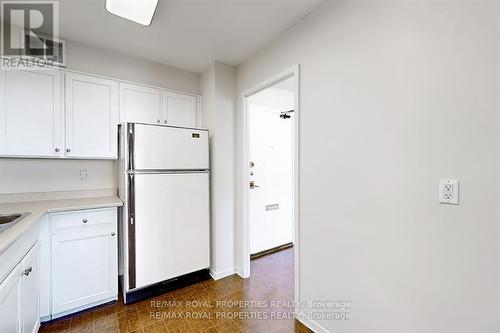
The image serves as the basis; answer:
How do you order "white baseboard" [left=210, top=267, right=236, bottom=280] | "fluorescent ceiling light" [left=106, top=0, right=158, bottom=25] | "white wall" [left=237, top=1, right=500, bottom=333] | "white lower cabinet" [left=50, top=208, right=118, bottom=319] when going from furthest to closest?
"white baseboard" [left=210, top=267, right=236, bottom=280] < "white lower cabinet" [left=50, top=208, right=118, bottom=319] < "fluorescent ceiling light" [left=106, top=0, right=158, bottom=25] < "white wall" [left=237, top=1, right=500, bottom=333]

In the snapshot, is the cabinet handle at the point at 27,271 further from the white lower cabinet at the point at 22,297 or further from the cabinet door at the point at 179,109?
the cabinet door at the point at 179,109

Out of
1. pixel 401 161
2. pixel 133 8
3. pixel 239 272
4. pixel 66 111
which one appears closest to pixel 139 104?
pixel 66 111

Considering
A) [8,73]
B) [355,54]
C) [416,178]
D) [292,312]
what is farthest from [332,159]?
[8,73]

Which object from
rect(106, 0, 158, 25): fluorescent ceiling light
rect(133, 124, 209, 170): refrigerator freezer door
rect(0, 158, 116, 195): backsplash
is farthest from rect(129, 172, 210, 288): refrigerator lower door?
rect(106, 0, 158, 25): fluorescent ceiling light

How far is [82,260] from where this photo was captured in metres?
1.92

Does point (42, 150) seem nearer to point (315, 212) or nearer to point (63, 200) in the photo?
point (63, 200)

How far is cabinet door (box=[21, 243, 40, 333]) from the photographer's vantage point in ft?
4.52

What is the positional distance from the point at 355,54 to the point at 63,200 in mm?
2794

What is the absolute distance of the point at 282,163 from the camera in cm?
349

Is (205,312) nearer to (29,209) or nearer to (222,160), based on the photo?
(222,160)

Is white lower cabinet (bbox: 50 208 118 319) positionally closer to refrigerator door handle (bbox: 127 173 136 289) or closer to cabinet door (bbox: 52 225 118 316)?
cabinet door (bbox: 52 225 118 316)

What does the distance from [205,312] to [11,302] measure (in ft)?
4.24

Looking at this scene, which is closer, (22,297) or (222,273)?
(22,297)

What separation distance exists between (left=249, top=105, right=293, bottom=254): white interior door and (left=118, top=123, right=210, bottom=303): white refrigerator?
2.81ft
